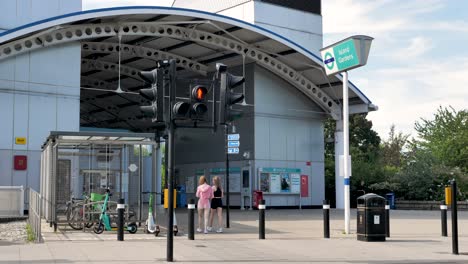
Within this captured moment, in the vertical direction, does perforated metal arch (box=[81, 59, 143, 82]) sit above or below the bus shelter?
above

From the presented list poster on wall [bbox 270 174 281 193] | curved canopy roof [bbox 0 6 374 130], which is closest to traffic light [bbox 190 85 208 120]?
curved canopy roof [bbox 0 6 374 130]

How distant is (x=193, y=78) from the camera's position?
27.9m

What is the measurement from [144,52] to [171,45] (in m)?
1.54

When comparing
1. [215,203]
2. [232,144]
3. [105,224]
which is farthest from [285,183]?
[105,224]

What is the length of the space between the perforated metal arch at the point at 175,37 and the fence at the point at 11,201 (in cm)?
660

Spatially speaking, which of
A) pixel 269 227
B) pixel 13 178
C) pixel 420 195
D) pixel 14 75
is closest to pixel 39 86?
pixel 14 75

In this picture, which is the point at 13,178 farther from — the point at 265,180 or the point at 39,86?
the point at 265,180

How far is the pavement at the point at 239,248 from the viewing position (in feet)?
42.0

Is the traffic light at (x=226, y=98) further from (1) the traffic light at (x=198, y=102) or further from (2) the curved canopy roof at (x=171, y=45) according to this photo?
(2) the curved canopy roof at (x=171, y=45)

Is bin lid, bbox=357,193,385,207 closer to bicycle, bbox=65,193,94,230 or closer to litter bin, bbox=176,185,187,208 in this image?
bicycle, bbox=65,193,94,230

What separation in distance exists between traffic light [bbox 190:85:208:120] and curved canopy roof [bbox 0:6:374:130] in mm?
16969

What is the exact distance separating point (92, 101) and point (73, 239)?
1347 inches

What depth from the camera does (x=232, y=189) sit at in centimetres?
3775

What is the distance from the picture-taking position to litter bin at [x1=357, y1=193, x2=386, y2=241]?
16.8 m
